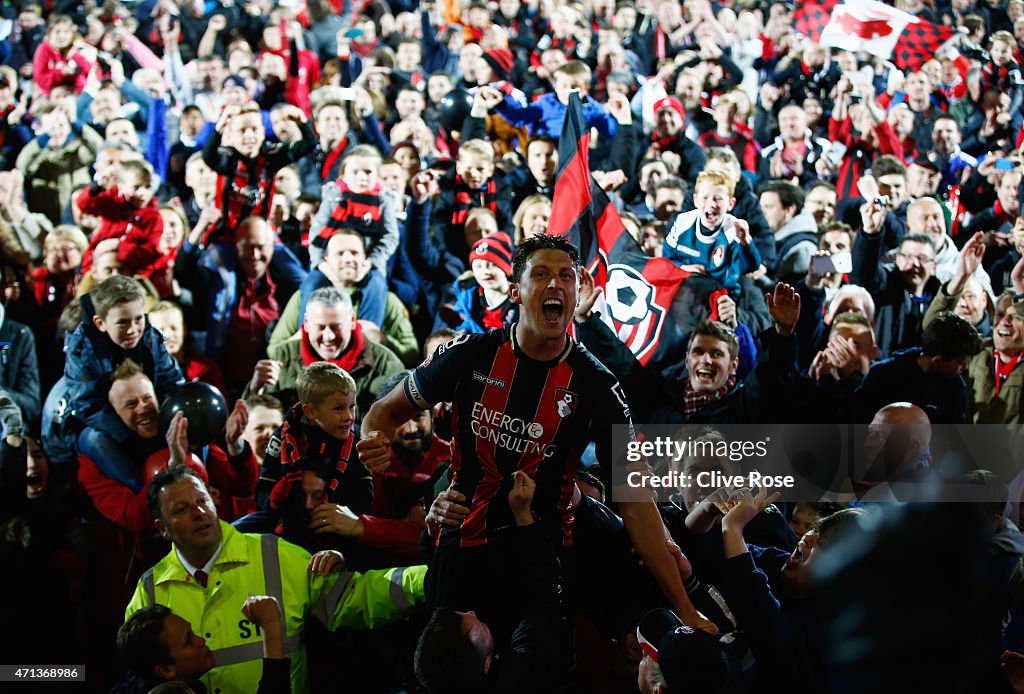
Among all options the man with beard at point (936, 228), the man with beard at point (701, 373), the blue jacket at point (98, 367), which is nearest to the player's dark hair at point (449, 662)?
the man with beard at point (701, 373)

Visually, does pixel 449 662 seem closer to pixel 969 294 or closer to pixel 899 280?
pixel 969 294

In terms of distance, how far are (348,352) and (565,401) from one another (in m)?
2.39

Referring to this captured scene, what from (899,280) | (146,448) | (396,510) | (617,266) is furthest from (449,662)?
(899,280)

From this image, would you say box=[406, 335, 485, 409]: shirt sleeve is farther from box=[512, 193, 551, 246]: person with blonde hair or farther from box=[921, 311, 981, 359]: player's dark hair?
box=[512, 193, 551, 246]: person with blonde hair

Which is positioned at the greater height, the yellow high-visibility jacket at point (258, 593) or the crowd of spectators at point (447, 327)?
the crowd of spectators at point (447, 327)

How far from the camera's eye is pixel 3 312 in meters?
5.77

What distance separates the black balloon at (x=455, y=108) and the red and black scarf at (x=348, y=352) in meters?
3.53

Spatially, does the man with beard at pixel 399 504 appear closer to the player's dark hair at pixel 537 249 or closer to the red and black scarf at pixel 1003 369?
the player's dark hair at pixel 537 249

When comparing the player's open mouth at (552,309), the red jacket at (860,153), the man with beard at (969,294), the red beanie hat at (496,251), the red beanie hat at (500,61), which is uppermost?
the red beanie hat at (500,61)

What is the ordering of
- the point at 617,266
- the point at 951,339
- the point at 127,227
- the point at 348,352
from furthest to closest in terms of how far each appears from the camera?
1. the point at 127,227
2. the point at 348,352
3. the point at 617,266
4. the point at 951,339

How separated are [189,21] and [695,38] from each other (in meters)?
5.92

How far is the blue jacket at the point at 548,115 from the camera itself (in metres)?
7.66

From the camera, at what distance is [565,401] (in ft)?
11.1

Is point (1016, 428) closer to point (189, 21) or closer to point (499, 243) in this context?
point (499, 243)
